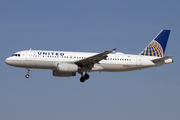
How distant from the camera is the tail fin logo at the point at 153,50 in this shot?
176 feet

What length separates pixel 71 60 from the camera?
1919 inches

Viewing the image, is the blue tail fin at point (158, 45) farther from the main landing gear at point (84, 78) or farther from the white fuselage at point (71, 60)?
the main landing gear at point (84, 78)

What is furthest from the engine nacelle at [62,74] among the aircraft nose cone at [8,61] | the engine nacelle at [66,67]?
the aircraft nose cone at [8,61]

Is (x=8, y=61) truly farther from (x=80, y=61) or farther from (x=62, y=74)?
(x=80, y=61)

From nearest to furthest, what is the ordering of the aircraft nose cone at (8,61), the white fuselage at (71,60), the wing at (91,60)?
the wing at (91,60)
the white fuselage at (71,60)
the aircraft nose cone at (8,61)

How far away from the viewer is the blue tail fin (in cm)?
5381

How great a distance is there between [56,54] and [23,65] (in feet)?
15.6

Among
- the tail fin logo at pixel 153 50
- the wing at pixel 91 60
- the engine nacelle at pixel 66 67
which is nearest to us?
the wing at pixel 91 60

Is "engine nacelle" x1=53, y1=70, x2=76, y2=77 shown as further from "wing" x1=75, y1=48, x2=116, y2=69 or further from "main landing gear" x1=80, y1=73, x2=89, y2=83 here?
"wing" x1=75, y1=48, x2=116, y2=69

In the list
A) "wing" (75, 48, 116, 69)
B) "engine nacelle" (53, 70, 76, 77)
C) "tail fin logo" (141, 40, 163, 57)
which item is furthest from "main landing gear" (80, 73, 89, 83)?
"tail fin logo" (141, 40, 163, 57)

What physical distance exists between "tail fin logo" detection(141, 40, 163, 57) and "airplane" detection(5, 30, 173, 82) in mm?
518

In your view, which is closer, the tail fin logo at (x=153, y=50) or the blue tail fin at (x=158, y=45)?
the tail fin logo at (x=153, y=50)

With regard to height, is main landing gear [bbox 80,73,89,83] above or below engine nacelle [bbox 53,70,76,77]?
below

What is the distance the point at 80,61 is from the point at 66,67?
6.77 ft
